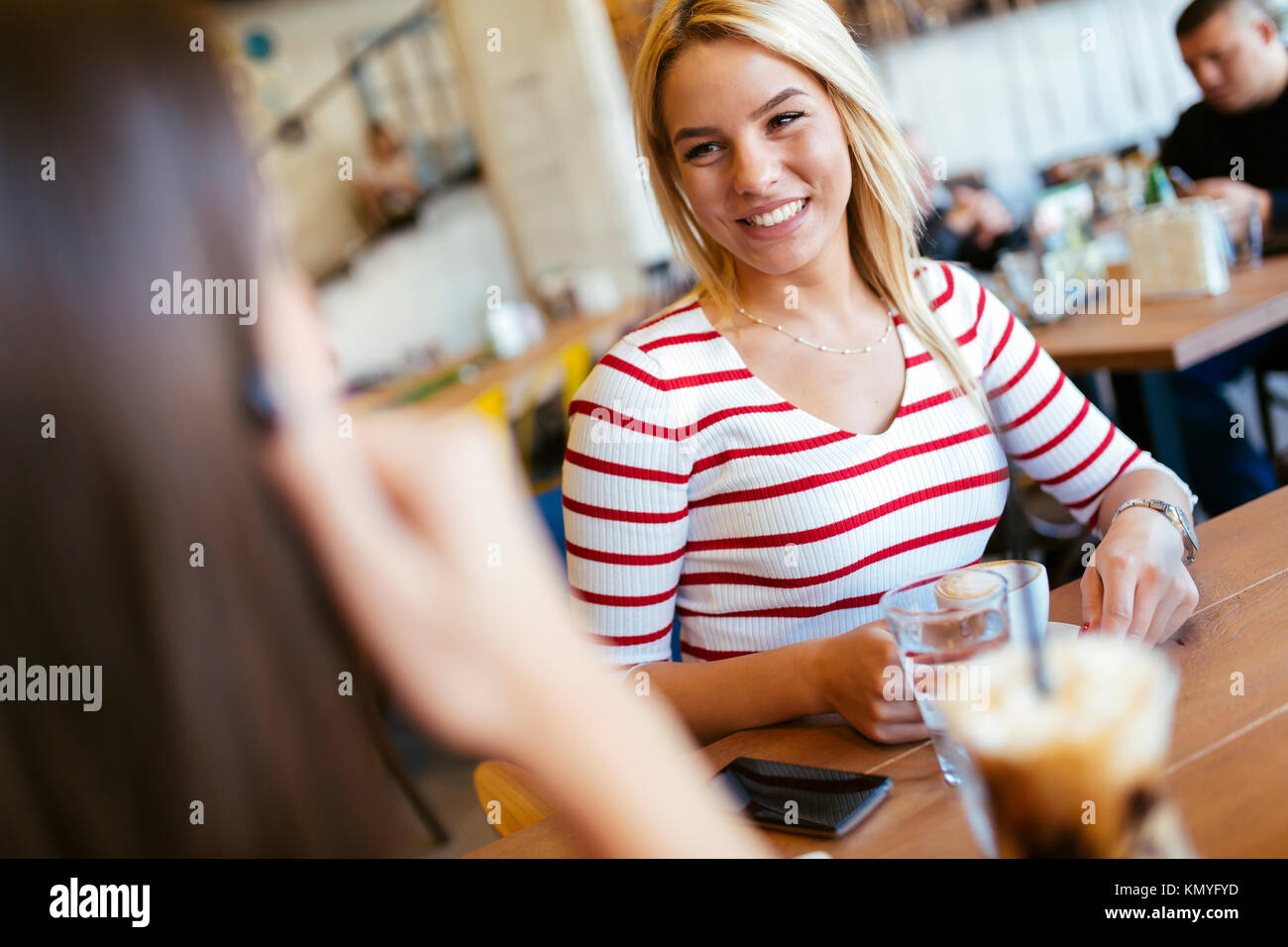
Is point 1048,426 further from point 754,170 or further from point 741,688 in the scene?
Result: point 741,688

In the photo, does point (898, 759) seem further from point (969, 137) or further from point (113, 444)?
point (969, 137)

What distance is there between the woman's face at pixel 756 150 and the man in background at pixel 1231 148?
201cm

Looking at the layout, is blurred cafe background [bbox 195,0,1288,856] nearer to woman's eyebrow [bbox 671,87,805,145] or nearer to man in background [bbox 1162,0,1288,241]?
man in background [bbox 1162,0,1288,241]

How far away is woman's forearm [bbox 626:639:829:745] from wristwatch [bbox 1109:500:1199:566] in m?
0.46

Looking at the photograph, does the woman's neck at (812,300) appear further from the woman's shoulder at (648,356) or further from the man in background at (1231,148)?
the man in background at (1231,148)

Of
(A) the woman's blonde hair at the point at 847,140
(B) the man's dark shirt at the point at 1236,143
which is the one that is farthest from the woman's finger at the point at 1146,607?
(B) the man's dark shirt at the point at 1236,143

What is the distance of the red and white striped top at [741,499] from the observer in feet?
4.47

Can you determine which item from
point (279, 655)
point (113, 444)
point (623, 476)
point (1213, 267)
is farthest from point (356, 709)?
point (1213, 267)

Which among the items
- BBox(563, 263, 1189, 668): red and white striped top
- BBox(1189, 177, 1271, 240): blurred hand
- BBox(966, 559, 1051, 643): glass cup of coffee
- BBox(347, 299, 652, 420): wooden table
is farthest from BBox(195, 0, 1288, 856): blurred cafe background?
BBox(966, 559, 1051, 643): glass cup of coffee

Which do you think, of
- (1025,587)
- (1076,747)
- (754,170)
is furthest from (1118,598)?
(754,170)

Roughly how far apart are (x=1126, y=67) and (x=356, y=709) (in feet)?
29.7

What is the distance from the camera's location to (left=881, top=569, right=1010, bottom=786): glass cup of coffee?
2.75 ft

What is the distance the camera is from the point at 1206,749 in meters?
0.84

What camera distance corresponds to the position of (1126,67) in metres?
8.05
